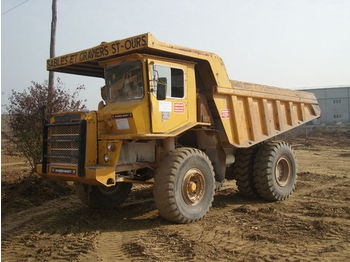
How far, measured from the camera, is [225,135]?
24.4 ft

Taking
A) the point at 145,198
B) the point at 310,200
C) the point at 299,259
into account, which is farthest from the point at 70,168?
the point at 310,200

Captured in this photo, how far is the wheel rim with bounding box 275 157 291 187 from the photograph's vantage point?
28.2ft

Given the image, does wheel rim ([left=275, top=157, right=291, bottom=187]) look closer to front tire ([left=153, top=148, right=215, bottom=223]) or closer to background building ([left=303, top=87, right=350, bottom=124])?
front tire ([left=153, top=148, right=215, bottom=223])

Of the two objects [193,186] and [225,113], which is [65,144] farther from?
[225,113]

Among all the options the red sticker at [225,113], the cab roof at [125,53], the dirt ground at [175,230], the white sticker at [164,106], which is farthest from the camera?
the red sticker at [225,113]

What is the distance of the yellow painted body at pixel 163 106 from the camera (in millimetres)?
6031

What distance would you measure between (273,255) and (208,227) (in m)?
1.55

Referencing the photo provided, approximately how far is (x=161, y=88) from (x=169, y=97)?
1.02 ft

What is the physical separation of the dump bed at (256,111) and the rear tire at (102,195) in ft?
8.22

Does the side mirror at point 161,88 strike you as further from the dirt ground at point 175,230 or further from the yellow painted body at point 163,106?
the dirt ground at point 175,230

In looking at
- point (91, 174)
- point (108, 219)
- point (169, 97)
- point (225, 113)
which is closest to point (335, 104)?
point (225, 113)

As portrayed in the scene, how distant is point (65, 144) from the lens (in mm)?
6434

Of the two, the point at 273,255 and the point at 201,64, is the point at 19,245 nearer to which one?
the point at 273,255

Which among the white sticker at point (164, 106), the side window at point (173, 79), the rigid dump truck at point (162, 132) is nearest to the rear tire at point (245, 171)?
the rigid dump truck at point (162, 132)
